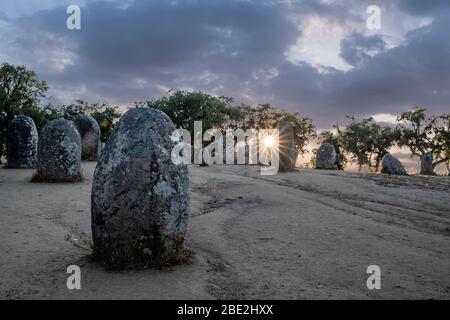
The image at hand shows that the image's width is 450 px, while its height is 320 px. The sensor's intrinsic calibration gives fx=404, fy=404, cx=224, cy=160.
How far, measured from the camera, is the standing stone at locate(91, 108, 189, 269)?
6066mm

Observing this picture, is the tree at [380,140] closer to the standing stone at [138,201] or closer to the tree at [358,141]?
the tree at [358,141]

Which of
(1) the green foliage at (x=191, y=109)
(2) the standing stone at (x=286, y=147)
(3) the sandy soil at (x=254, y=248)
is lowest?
(3) the sandy soil at (x=254, y=248)

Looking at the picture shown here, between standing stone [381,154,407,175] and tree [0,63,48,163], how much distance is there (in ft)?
88.7

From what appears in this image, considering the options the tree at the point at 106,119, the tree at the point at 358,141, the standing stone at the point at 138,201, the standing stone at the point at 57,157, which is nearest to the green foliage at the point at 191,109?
the tree at the point at 106,119

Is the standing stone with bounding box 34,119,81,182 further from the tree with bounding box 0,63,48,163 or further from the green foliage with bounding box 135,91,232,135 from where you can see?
the green foliage with bounding box 135,91,232,135

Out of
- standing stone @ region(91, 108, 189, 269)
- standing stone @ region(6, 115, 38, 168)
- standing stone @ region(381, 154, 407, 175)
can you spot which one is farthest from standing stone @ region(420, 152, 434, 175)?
standing stone @ region(91, 108, 189, 269)

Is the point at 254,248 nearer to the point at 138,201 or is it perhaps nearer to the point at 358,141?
the point at 138,201

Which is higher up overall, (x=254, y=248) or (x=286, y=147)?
(x=286, y=147)

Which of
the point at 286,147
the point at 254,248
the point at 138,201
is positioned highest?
the point at 286,147

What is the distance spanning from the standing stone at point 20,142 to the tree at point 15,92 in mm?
12931

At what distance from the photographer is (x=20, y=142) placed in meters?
19.3

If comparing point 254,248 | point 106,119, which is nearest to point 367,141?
point 106,119

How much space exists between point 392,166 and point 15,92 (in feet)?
97.3

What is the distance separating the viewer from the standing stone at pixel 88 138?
23.6m
